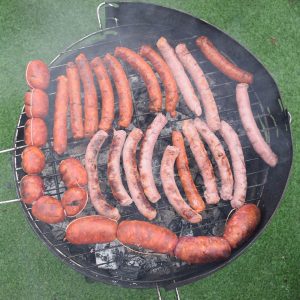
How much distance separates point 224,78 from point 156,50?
0.98 metres

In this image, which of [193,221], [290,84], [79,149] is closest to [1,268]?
[79,149]

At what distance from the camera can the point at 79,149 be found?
4.51 meters

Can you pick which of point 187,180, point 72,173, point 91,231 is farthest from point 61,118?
point 187,180

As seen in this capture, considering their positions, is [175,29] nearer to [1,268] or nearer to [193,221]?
[193,221]

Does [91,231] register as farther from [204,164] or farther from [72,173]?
[204,164]

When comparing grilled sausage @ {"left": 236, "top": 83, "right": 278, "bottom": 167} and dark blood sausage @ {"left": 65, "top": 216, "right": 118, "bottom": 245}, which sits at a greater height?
grilled sausage @ {"left": 236, "top": 83, "right": 278, "bottom": 167}

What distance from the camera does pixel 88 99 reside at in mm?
4371

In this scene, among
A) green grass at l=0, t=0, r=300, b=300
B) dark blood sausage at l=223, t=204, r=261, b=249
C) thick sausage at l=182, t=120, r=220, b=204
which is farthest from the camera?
green grass at l=0, t=0, r=300, b=300

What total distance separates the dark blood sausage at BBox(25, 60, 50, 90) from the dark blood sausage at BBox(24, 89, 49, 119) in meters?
0.10

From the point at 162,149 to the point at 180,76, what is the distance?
94 centimetres

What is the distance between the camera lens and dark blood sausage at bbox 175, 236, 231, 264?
12.4 ft

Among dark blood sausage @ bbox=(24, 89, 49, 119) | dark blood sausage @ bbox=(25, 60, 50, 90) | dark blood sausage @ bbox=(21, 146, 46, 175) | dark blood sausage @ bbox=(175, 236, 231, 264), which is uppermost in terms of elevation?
dark blood sausage @ bbox=(25, 60, 50, 90)

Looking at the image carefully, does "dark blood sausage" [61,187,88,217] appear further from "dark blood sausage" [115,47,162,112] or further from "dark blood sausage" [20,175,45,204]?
"dark blood sausage" [115,47,162,112]

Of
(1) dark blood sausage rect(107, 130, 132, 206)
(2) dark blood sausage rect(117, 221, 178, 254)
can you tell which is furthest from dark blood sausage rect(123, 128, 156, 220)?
(2) dark blood sausage rect(117, 221, 178, 254)
